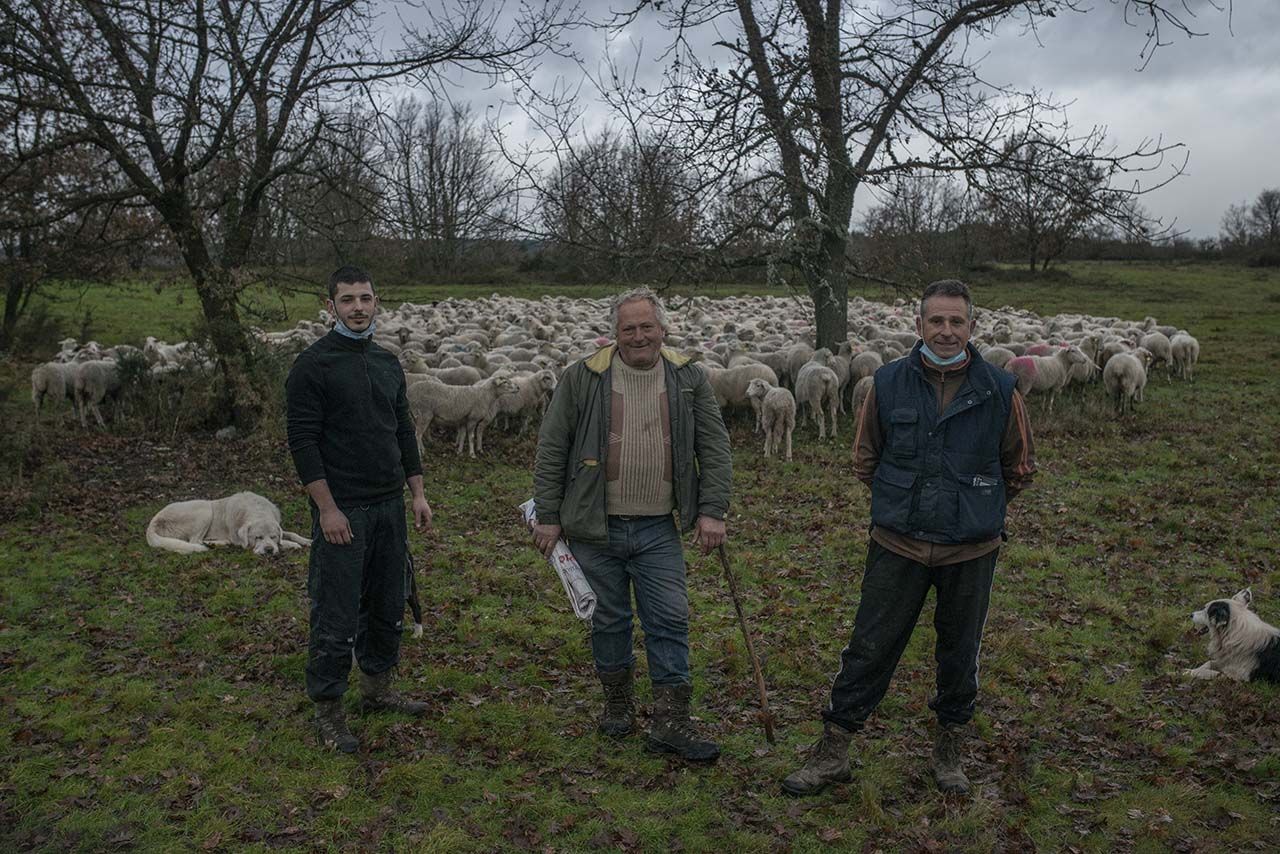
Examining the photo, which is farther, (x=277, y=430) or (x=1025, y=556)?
(x=277, y=430)

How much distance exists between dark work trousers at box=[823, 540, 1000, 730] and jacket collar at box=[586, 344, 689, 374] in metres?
1.28

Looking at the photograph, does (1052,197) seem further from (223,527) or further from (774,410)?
(223,527)

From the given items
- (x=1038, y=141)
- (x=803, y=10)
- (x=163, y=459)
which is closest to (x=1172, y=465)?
(x=1038, y=141)

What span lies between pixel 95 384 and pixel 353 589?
1141cm

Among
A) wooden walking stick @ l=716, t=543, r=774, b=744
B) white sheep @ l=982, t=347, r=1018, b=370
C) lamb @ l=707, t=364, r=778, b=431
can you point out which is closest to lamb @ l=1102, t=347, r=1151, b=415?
white sheep @ l=982, t=347, r=1018, b=370

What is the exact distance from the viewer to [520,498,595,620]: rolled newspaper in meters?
4.52

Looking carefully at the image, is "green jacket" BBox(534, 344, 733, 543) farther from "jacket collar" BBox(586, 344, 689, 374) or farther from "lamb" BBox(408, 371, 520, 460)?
"lamb" BBox(408, 371, 520, 460)

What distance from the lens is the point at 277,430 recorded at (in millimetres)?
12836

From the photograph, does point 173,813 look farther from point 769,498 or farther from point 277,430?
point 277,430

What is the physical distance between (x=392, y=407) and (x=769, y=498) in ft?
23.4

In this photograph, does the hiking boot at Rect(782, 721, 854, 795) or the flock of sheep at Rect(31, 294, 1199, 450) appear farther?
the flock of sheep at Rect(31, 294, 1199, 450)

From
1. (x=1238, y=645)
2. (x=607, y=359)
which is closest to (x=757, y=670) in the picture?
(x=607, y=359)

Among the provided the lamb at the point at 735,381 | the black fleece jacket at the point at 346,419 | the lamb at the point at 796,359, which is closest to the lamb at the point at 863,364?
the lamb at the point at 796,359

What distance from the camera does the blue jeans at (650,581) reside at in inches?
183
